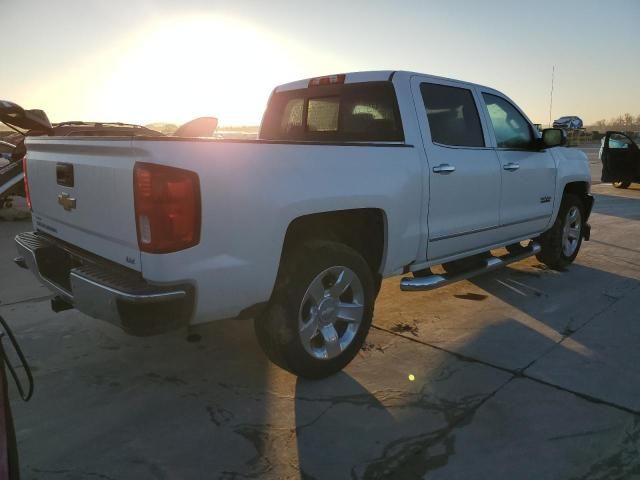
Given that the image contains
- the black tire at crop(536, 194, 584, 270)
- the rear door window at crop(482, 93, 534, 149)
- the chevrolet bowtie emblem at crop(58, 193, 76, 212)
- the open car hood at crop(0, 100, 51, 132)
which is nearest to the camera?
the chevrolet bowtie emblem at crop(58, 193, 76, 212)

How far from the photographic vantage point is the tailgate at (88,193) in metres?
2.63

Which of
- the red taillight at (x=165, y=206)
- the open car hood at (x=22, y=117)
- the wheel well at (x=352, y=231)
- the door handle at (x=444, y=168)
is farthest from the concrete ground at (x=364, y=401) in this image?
the open car hood at (x=22, y=117)

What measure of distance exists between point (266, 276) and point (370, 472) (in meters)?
1.13

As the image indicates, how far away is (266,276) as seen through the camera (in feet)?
9.50

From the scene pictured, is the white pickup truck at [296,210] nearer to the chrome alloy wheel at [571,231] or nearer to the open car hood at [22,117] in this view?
the chrome alloy wheel at [571,231]

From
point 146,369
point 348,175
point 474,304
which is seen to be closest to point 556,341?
point 474,304

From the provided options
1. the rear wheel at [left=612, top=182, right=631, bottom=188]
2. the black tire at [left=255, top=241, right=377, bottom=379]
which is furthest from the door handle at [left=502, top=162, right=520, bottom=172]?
the rear wheel at [left=612, top=182, right=631, bottom=188]

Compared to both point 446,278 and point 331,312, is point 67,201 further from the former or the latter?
point 446,278

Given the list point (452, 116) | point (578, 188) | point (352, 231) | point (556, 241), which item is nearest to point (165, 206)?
point (352, 231)

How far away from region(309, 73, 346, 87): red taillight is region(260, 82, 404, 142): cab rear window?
0.09 ft

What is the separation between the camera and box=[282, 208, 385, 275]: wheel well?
3291 mm

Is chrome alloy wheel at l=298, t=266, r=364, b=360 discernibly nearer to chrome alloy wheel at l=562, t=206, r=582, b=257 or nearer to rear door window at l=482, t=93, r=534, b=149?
rear door window at l=482, t=93, r=534, b=149

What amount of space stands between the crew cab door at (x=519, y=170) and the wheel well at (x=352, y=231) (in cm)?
162

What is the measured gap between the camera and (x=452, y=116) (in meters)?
4.36
